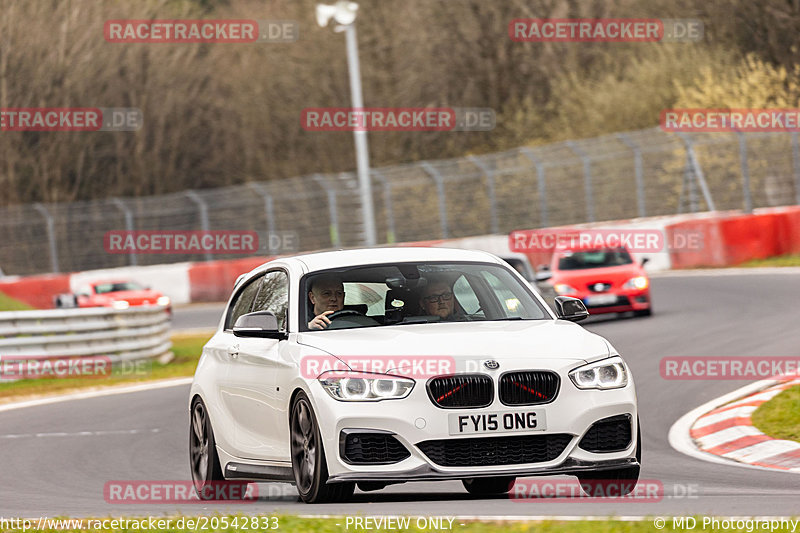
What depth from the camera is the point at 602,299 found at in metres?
23.7

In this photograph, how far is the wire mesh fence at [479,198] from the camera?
1385 inches

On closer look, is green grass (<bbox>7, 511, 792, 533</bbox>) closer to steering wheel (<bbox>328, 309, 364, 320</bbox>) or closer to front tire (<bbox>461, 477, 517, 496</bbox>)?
steering wheel (<bbox>328, 309, 364, 320</bbox>)

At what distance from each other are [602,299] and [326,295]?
1470 centimetres

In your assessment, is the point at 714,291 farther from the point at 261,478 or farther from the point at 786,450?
the point at 261,478

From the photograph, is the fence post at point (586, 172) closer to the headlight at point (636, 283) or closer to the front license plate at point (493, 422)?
the headlight at point (636, 283)

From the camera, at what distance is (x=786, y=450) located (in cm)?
1105

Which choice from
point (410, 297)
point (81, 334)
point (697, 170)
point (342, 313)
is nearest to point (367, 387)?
point (342, 313)

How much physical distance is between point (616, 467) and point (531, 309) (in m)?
1.38

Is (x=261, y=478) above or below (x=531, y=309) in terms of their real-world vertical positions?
below

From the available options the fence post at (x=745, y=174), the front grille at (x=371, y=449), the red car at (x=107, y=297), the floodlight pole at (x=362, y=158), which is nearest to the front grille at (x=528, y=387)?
the front grille at (x=371, y=449)

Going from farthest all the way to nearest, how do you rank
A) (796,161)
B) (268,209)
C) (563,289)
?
(268,209) < (796,161) < (563,289)

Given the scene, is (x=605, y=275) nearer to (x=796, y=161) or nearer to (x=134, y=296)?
(x=796, y=161)

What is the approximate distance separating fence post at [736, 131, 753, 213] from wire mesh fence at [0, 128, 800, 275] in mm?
30

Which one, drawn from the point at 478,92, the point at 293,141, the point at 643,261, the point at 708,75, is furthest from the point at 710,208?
the point at 293,141
